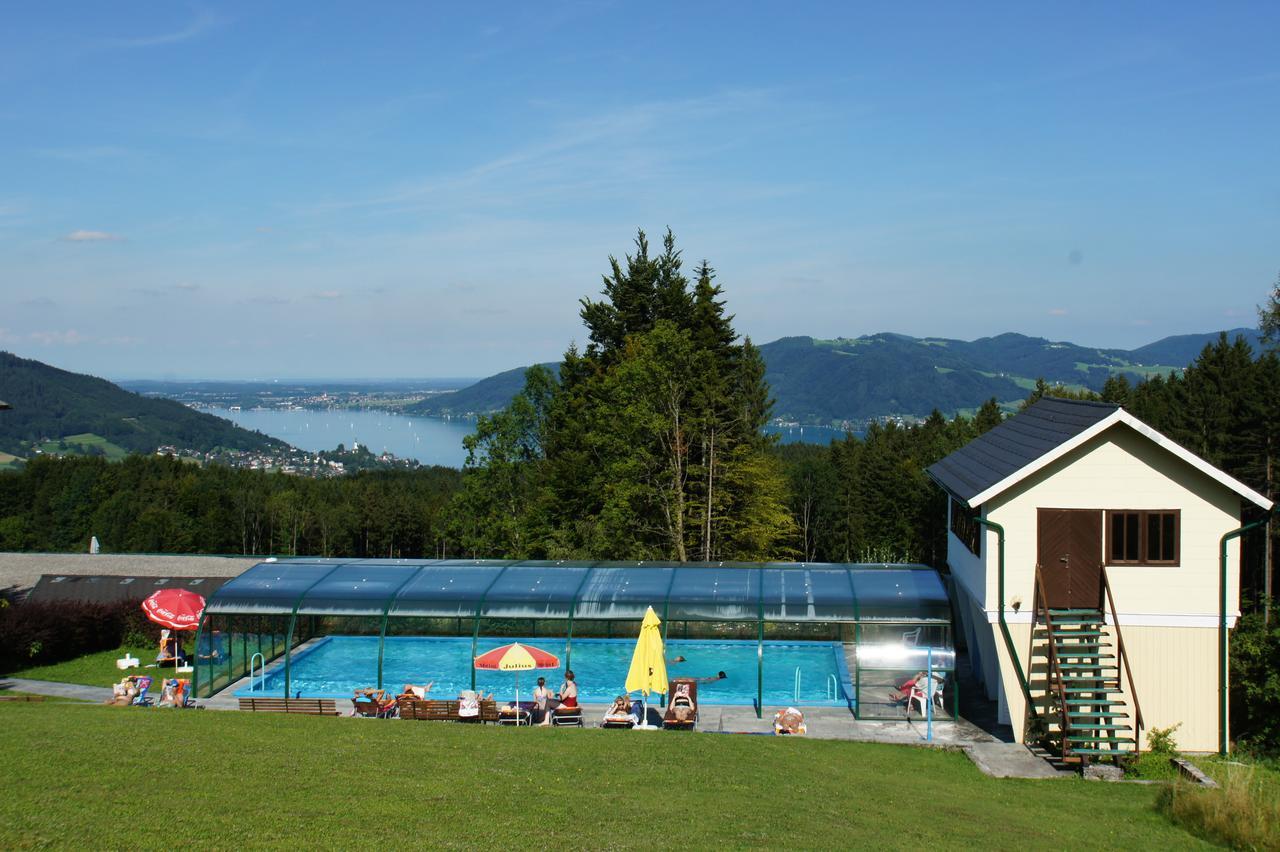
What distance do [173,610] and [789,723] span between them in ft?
51.3

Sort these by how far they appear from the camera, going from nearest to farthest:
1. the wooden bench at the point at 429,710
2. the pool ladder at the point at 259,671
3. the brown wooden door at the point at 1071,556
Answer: the brown wooden door at the point at 1071,556 → the wooden bench at the point at 429,710 → the pool ladder at the point at 259,671

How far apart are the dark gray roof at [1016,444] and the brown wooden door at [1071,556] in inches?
52.3

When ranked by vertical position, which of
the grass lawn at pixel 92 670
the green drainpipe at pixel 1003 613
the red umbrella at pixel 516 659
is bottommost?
the grass lawn at pixel 92 670

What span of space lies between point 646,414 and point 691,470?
2887 mm

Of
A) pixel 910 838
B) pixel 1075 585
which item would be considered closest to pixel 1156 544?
pixel 1075 585

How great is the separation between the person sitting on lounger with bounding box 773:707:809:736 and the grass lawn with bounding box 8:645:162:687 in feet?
51.0

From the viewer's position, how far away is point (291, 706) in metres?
19.8

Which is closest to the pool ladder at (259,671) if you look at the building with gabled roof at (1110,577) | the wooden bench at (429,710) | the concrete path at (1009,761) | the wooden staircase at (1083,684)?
the wooden bench at (429,710)

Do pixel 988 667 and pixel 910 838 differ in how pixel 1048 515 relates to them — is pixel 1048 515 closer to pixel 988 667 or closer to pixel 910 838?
pixel 988 667

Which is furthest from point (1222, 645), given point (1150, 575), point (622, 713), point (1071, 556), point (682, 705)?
point (622, 713)

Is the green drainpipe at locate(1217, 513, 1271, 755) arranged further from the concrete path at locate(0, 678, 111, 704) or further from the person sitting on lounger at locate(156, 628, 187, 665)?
the person sitting on lounger at locate(156, 628, 187, 665)

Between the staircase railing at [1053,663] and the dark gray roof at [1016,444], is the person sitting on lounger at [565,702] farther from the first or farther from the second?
the staircase railing at [1053,663]

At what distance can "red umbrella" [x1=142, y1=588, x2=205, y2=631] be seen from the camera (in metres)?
24.0

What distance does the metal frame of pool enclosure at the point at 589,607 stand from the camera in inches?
824
